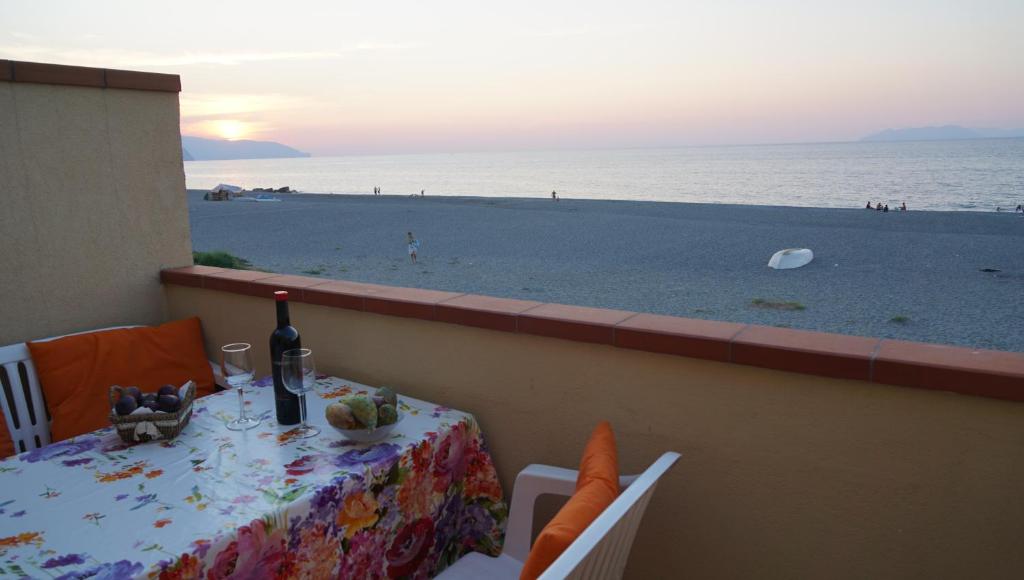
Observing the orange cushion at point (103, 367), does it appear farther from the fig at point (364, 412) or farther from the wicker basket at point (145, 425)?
the fig at point (364, 412)

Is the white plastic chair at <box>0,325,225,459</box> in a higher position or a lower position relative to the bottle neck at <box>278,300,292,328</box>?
lower

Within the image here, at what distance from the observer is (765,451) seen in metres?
1.65

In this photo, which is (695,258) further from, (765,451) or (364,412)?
(364,412)

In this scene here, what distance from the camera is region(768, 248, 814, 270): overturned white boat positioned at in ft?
42.7

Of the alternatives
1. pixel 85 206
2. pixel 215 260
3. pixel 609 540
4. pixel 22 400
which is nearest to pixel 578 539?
pixel 609 540

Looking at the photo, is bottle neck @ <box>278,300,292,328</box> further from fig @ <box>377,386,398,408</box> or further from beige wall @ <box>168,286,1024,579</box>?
beige wall @ <box>168,286,1024,579</box>

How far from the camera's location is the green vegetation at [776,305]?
9.88 meters

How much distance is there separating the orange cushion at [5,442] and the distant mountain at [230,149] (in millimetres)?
170247

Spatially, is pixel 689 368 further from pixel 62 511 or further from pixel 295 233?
pixel 295 233

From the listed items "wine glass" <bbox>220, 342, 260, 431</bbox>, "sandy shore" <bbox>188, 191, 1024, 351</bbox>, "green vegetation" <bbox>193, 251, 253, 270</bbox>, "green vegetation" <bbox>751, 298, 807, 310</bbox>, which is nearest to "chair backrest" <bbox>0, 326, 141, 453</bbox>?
"wine glass" <bbox>220, 342, 260, 431</bbox>

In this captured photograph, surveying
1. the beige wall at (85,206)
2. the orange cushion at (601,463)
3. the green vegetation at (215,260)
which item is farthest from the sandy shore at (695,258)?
the orange cushion at (601,463)

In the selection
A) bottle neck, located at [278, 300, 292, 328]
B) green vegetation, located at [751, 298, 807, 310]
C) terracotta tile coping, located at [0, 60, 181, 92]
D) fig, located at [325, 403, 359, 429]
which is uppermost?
terracotta tile coping, located at [0, 60, 181, 92]

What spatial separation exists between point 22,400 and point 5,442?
312mm

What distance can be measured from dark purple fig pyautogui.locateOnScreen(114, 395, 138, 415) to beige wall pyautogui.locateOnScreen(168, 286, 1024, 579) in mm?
912
